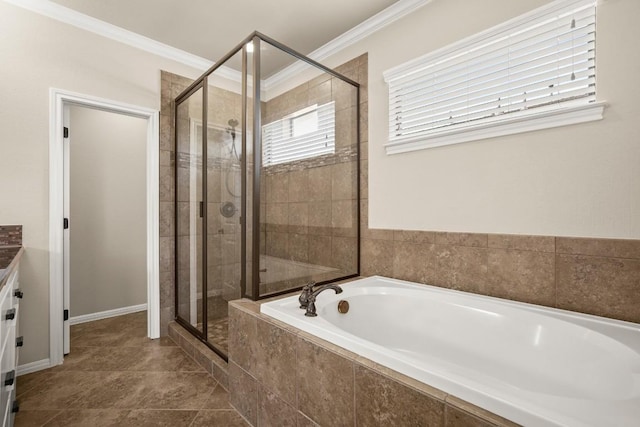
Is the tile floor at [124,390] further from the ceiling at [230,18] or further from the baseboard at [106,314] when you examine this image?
the ceiling at [230,18]

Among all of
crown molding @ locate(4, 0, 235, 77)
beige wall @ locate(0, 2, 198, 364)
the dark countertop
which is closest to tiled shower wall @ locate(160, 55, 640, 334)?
crown molding @ locate(4, 0, 235, 77)

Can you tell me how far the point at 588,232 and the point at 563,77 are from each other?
791 mm

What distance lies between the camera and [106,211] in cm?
328

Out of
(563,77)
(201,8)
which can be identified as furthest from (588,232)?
(201,8)

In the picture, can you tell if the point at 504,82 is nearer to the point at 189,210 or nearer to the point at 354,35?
the point at 354,35

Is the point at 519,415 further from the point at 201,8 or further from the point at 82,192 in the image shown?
the point at 82,192

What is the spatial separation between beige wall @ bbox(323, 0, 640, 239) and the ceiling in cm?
29

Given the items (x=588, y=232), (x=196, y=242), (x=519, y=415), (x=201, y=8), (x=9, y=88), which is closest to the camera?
(x=519, y=415)

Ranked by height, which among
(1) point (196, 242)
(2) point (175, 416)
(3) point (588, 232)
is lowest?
(2) point (175, 416)

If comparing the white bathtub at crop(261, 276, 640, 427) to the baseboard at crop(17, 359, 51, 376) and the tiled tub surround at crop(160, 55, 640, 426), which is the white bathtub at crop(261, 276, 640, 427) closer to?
the tiled tub surround at crop(160, 55, 640, 426)

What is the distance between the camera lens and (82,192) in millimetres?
3135

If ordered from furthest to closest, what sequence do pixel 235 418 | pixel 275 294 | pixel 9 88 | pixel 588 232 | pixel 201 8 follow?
pixel 201 8, pixel 9 88, pixel 275 294, pixel 235 418, pixel 588 232

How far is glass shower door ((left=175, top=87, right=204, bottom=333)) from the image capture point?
8.05 feet

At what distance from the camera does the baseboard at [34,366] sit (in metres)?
2.06
